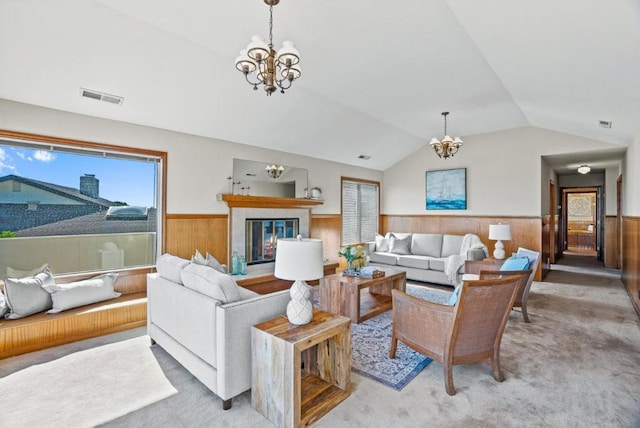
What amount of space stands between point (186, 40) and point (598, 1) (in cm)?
341

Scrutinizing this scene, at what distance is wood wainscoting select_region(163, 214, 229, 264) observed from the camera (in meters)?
4.42

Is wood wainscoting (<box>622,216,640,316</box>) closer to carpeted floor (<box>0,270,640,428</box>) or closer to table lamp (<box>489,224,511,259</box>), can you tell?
carpeted floor (<box>0,270,640,428</box>)

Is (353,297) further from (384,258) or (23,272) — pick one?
(23,272)

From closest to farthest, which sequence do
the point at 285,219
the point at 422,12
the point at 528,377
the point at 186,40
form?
the point at 528,377 → the point at 422,12 → the point at 186,40 → the point at 285,219

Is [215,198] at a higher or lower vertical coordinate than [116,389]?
→ higher

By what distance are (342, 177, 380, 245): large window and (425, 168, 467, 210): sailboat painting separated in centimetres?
133

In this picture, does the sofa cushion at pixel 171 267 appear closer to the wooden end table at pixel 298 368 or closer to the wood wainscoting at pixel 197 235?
the wooden end table at pixel 298 368

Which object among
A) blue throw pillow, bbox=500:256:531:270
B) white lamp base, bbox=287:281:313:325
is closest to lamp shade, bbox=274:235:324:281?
white lamp base, bbox=287:281:313:325

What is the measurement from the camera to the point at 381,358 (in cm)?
289

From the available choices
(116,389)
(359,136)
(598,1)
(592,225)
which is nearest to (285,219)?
(359,136)

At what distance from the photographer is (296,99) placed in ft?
14.9

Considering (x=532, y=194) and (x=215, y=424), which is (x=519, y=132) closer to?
(x=532, y=194)

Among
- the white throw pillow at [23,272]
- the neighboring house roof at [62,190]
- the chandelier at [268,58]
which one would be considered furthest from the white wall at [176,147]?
the chandelier at [268,58]

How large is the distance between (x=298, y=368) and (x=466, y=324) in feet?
4.27
